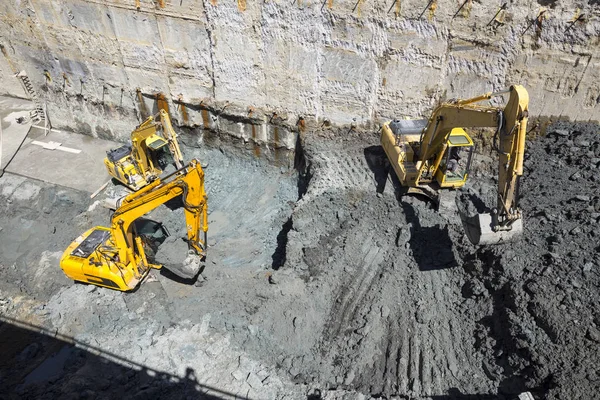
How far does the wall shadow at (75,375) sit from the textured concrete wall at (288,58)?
7.45m

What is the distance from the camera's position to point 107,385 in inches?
311

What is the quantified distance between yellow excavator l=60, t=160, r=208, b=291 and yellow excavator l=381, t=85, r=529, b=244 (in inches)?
191

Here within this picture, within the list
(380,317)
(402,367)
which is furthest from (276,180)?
(402,367)

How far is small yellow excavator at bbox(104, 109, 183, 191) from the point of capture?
12.0 metres

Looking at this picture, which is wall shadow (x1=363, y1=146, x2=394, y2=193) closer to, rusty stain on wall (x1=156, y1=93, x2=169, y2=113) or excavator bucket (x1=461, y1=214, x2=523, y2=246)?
excavator bucket (x1=461, y1=214, x2=523, y2=246)

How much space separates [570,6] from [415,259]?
6682mm

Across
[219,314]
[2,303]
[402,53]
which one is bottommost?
[2,303]

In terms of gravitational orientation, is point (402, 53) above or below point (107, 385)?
above

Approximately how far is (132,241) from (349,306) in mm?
4875

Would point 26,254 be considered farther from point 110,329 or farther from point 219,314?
point 219,314

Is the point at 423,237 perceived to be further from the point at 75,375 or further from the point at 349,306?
the point at 75,375

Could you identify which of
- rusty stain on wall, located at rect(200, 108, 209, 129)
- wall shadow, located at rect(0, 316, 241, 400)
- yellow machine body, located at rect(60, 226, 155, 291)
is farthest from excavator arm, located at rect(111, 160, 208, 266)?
rusty stain on wall, located at rect(200, 108, 209, 129)

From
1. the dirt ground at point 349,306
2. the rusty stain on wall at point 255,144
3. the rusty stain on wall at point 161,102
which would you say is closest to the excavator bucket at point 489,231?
the dirt ground at point 349,306

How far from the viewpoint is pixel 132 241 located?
9242 millimetres
